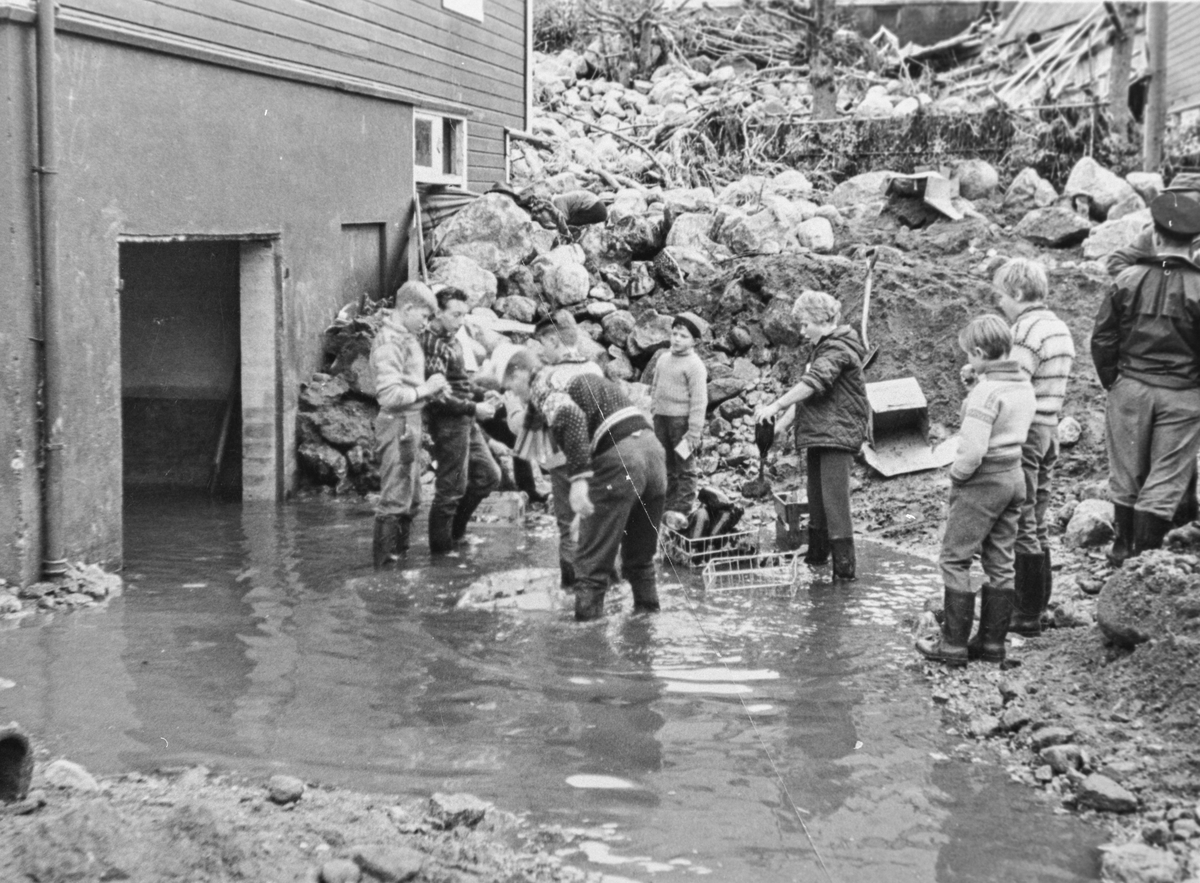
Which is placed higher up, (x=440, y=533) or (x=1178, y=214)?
(x=1178, y=214)

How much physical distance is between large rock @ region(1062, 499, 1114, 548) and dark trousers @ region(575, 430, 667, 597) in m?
3.52

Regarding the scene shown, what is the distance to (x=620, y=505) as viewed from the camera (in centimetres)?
796

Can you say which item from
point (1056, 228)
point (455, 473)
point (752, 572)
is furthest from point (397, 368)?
point (1056, 228)

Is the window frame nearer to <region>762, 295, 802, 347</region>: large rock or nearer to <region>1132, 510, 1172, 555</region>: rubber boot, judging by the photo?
<region>762, 295, 802, 347</region>: large rock

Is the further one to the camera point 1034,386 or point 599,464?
point 599,464

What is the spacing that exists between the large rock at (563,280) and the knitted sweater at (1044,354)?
7.96m

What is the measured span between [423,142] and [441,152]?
0.43 m

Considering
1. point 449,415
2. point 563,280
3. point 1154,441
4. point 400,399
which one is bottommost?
point 1154,441

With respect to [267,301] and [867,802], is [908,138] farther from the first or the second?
[867,802]

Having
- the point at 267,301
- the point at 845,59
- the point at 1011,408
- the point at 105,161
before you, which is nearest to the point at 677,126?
the point at 845,59

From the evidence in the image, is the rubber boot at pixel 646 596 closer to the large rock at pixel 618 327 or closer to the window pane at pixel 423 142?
the large rock at pixel 618 327

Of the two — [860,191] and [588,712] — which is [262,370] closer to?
[588,712]

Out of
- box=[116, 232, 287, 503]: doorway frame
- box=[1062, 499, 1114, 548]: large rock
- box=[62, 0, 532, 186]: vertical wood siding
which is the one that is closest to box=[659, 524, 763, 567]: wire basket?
box=[1062, 499, 1114, 548]: large rock

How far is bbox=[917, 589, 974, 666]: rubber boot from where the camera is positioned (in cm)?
716
